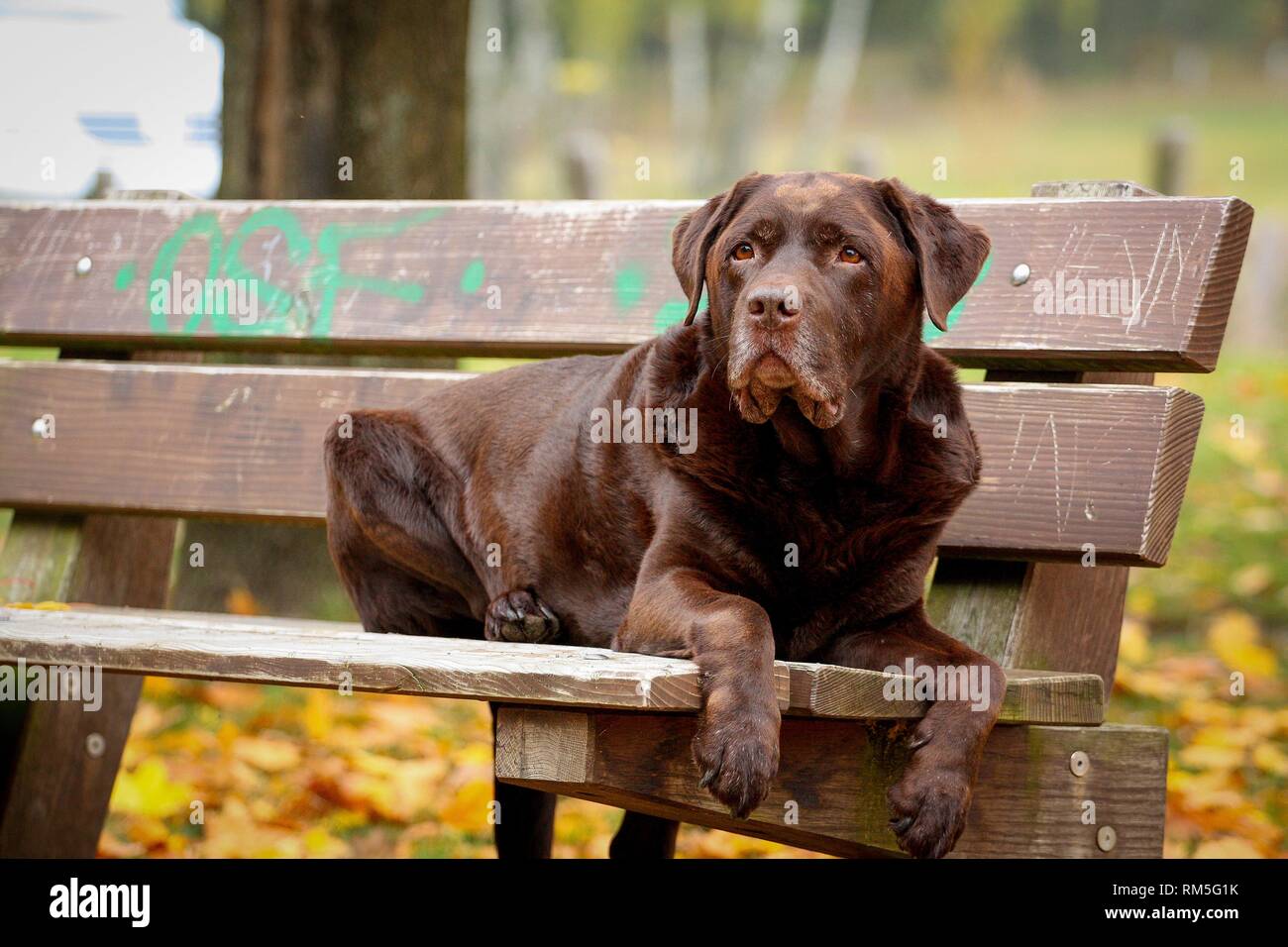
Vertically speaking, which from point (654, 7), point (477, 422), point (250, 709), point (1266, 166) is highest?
point (654, 7)

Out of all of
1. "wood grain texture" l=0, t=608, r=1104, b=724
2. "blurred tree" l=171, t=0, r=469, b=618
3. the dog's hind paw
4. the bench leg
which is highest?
"blurred tree" l=171, t=0, r=469, b=618

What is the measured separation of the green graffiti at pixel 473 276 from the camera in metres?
4.12

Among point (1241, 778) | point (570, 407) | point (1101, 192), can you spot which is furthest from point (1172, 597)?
point (570, 407)

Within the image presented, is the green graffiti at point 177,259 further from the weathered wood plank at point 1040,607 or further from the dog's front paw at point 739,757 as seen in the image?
the dog's front paw at point 739,757

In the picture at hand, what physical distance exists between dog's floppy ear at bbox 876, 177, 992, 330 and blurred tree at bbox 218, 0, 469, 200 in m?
2.88

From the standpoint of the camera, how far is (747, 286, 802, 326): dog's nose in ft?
9.55

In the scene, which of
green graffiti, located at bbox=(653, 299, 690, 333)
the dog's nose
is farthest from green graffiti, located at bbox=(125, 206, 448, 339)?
the dog's nose

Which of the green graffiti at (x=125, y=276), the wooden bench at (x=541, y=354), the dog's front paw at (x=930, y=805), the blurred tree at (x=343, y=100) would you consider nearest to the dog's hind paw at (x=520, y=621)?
the wooden bench at (x=541, y=354)

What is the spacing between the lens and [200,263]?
4.38 metres

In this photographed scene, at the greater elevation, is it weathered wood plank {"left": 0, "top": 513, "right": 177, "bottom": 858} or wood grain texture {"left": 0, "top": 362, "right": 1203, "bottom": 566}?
wood grain texture {"left": 0, "top": 362, "right": 1203, "bottom": 566}

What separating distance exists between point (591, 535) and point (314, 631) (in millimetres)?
669

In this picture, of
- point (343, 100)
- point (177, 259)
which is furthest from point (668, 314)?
point (343, 100)

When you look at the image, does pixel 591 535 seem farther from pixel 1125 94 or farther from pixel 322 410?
pixel 1125 94

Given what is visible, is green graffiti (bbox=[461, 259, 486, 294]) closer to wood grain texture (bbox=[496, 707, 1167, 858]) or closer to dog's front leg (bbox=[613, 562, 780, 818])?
dog's front leg (bbox=[613, 562, 780, 818])
